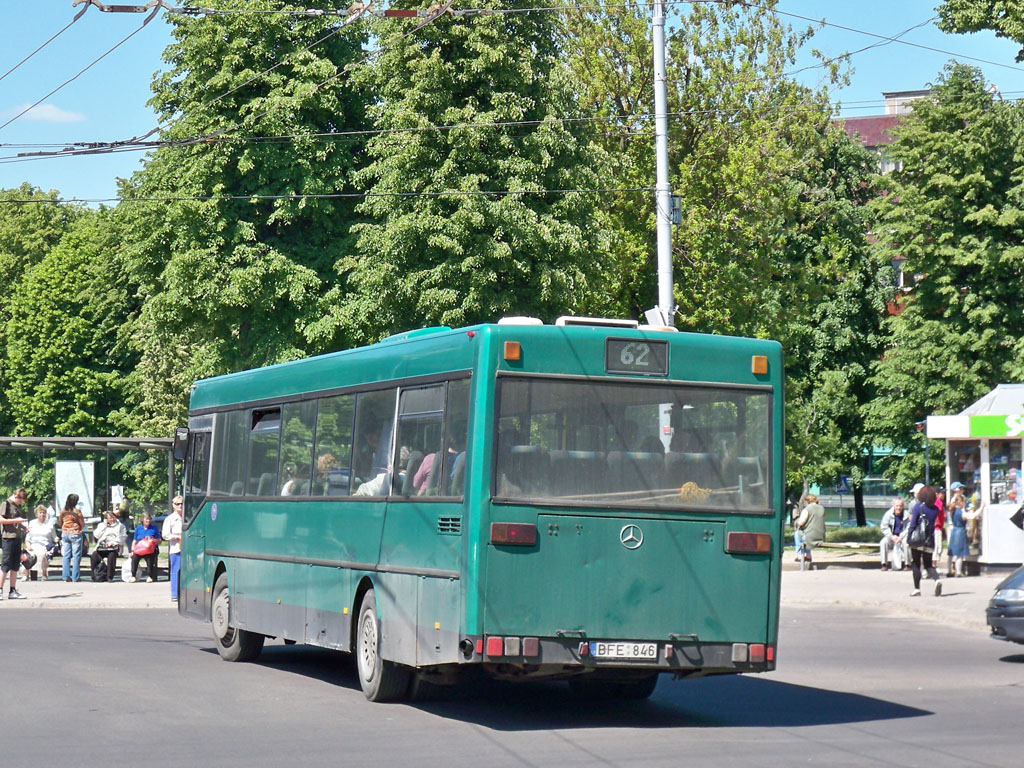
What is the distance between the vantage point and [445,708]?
1245 cm

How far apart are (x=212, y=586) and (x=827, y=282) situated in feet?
112

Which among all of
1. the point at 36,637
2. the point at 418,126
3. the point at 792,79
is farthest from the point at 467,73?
the point at 36,637

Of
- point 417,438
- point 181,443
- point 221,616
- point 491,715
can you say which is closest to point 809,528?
point 181,443

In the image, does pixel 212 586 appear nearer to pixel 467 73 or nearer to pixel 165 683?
pixel 165 683

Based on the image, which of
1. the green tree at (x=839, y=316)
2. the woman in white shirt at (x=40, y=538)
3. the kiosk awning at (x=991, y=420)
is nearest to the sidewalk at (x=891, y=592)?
the kiosk awning at (x=991, y=420)

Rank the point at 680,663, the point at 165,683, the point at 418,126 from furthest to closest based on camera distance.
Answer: the point at 418,126 → the point at 165,683 → the point at 680,663

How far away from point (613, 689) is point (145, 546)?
64.8ft

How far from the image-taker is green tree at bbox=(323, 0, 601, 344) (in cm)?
3328

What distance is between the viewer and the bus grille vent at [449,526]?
11219mm

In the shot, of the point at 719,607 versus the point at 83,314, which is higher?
the point at 83,314

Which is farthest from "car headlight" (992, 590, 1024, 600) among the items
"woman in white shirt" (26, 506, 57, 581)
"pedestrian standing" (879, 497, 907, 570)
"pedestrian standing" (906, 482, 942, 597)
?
"woman in white shirt" (26, 506, 57, 581)

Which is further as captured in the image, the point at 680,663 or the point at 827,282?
the point at 827,282

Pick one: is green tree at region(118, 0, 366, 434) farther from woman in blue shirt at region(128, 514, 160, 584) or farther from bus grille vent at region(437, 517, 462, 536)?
bus grille vent at region(437, 517, 462, 536)

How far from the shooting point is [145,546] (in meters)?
31.6
